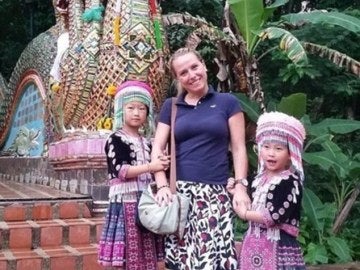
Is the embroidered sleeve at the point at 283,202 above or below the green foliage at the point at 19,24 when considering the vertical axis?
below

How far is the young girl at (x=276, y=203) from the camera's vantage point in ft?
7.72

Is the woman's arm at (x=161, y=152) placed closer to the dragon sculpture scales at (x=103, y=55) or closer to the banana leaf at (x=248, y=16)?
the dragon sculpture scales at (x=103, y=55)

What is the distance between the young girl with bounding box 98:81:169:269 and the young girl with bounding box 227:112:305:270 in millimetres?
502

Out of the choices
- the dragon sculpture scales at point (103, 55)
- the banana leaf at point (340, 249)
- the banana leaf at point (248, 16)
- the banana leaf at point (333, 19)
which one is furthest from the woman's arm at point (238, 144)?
the banana leaf at point (333, 19)

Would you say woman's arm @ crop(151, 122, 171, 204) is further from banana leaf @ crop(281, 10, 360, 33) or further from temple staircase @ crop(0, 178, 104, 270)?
banana leaf @ crop(281, 10, 360, 33)

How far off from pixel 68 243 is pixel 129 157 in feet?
4.76

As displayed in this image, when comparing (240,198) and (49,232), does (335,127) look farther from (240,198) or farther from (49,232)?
(240,198)

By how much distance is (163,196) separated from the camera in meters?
2.44

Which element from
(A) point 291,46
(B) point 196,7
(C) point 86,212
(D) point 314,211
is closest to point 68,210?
(C) point 86,212

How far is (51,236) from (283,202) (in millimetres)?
2079

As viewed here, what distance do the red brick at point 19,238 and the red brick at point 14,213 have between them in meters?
0.37

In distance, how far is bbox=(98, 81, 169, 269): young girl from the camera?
2709mm

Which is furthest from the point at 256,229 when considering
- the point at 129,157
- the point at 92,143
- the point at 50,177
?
the point at 50,177

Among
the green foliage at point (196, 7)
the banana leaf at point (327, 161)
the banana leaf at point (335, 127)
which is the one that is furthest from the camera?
the green foliage at point (196, 7)
